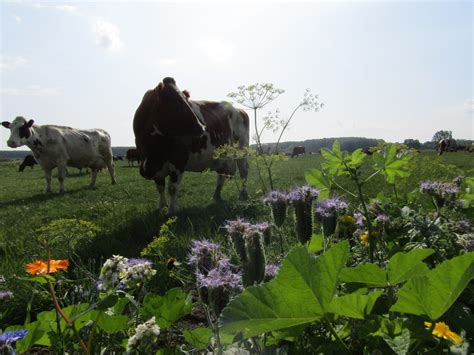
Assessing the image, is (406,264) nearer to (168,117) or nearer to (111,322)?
(111,322)

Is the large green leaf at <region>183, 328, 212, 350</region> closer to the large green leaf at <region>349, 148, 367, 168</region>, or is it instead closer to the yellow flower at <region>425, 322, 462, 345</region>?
the yellow flower at <region>425, 322, 462, 345</region>

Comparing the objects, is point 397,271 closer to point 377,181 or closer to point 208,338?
point 208,338

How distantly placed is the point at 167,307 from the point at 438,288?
1.01m

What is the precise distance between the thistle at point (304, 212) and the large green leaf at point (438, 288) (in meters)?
0.81

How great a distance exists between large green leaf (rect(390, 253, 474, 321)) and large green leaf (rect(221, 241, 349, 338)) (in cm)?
18

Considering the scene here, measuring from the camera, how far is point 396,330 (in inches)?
39.3

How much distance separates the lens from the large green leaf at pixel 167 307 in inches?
59.7

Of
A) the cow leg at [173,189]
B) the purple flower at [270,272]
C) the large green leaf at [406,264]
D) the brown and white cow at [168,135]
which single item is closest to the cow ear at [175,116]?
the brown and white cow at [168,135]

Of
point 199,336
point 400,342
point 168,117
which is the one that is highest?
point 168,117

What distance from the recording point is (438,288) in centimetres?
94

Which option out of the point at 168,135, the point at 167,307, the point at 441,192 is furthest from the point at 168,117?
the point at 167,307

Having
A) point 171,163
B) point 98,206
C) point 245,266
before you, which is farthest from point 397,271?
point 98,206

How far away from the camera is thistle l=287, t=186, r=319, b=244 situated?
179 cm

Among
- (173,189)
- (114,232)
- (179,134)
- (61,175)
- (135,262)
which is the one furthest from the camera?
(61,175)
